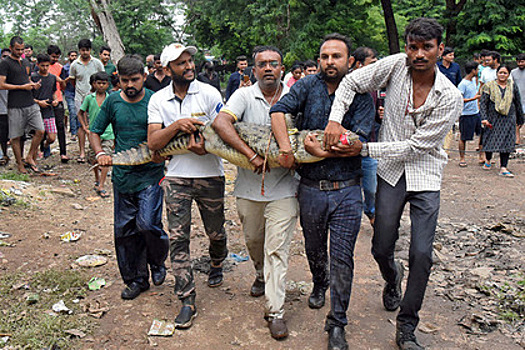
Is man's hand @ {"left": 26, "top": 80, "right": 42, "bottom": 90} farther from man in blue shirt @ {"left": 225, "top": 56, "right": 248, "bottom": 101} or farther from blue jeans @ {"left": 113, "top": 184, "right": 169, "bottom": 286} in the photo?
blue jeans @ {"left": 113, "top": 184, "right": 169, "bottom": 286}

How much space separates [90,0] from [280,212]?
15.2 m

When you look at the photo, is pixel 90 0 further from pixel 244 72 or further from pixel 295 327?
pixel 295 327

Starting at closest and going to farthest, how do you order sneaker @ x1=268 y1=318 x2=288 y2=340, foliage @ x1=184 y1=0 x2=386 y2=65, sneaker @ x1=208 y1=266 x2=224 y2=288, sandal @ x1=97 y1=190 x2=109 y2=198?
1. sneaker @ x1=268 y1=318 x2=288 y2=340
2. sneaker @ x1=208 y1=266 x2=224 y2=288
3. sandal @ x1=97 y1=190 x2=109 y2=198
4. foliage @ x1=184 y1=0 x2=386 y2=65

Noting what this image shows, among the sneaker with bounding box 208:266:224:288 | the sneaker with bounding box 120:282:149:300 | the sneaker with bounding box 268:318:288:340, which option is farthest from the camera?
the sneaker with bounding box 208:266:224:288

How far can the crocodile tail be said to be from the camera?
3.94 m

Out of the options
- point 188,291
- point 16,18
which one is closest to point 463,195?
point 188,291

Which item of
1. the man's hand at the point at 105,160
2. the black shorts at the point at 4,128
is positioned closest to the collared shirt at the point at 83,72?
the black shorts at the point at 4,128

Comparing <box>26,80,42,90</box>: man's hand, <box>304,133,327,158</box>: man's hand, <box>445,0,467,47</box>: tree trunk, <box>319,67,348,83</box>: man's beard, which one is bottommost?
<box>304,133,327,158</box>: man's hand

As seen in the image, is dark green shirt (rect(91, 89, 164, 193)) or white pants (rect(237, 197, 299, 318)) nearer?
white pants (rect(237, 197, 299, 318))

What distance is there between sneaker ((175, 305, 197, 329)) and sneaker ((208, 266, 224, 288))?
633mm

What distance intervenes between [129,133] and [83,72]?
19.0ft

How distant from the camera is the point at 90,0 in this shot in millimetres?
15922

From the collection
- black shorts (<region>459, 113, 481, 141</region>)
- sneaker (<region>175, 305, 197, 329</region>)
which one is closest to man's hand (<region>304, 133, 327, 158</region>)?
sneaker (<region>175, 305, 197, 329</region>)

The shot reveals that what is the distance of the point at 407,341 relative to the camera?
10.7ft
